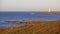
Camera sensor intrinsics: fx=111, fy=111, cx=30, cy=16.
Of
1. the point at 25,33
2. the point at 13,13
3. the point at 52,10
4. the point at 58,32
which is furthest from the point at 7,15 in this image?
the point at 58,32

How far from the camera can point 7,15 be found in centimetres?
186

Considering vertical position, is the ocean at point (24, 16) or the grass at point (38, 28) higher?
the ocean at point (24, 16)

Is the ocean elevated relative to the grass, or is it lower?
elevated

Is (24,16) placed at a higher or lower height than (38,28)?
higher

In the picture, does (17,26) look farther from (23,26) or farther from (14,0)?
(14,0)

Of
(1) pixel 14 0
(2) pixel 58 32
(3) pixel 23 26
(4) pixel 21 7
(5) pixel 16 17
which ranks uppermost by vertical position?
(1) pixel 14 0

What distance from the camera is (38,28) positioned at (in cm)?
186

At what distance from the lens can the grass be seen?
1808 millimetres

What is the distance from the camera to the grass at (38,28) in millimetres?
1808

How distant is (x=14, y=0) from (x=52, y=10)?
0.68m

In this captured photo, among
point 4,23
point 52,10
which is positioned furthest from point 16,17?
point 52,10

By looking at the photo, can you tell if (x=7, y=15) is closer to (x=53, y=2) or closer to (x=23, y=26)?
(x=23, y=26)

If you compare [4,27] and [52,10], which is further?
[52,10]

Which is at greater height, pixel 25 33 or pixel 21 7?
pixel 21 7
